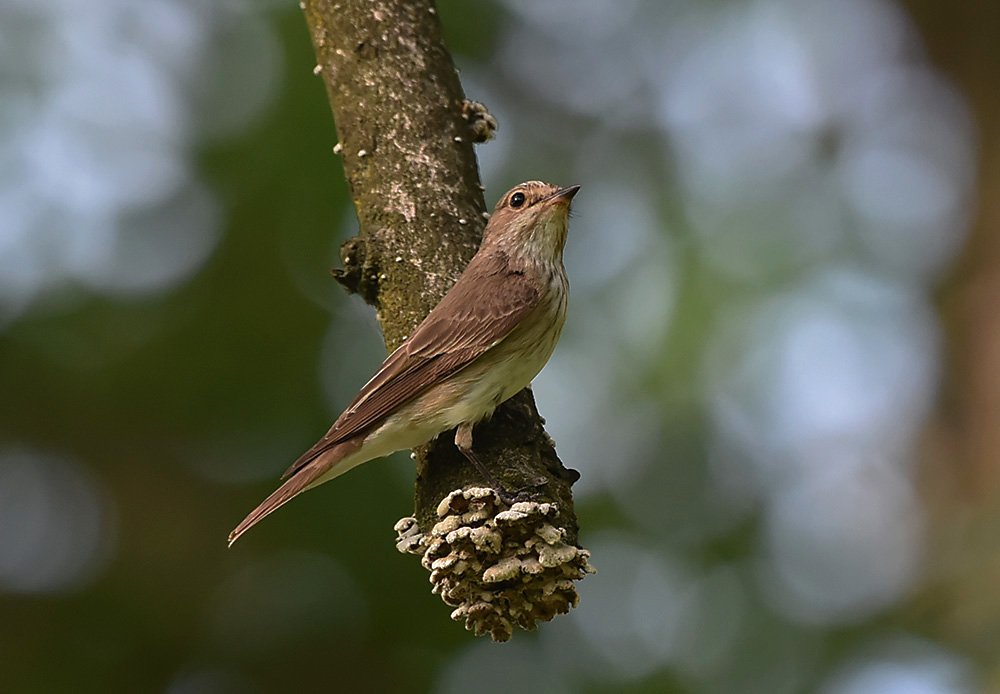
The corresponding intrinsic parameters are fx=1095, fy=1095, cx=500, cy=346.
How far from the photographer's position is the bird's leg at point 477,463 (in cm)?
312

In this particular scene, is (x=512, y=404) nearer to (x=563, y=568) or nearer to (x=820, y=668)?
(x=563, y=568)

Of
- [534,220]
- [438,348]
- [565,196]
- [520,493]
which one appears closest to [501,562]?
[520,493]

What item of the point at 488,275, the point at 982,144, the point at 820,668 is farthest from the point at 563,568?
the point at 982,144

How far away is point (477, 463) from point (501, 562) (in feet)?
1.29

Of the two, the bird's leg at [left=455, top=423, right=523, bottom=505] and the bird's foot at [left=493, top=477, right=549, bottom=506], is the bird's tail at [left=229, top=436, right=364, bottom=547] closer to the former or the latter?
the bird's leg at [left=455, top=423, right=523, bottom=505]

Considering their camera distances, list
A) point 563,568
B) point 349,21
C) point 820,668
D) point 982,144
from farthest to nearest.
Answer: point 982,144, point 820,668, point 349,21, point 563,568

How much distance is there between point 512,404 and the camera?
379 centimetres

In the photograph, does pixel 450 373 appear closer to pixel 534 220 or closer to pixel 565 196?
pixel 534 220

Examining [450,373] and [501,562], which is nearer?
[501,562]

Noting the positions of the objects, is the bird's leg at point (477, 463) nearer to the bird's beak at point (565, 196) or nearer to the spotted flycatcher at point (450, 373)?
the spotted flycatcher at point (450, 373)

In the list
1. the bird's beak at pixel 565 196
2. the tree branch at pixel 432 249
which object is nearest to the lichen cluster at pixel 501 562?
the tree branch at pixel 432 249

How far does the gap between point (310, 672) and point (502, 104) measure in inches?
161

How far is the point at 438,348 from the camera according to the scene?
3799mm

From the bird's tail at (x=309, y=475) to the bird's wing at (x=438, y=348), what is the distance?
22 mm
